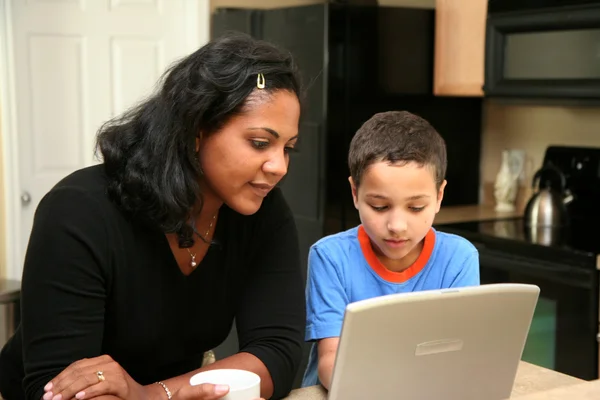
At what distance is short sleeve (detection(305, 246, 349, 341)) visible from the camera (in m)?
1.35

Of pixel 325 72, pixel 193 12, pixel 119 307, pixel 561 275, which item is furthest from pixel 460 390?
pixel 193 12

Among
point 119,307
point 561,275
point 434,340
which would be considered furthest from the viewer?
point 561,275

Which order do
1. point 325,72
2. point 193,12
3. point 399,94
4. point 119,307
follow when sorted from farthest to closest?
point 193,12
point 399,94
point 325,72
point 119,307

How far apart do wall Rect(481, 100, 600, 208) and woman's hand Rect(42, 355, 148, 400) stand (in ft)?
7.04

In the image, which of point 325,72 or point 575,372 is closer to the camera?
point 575,372

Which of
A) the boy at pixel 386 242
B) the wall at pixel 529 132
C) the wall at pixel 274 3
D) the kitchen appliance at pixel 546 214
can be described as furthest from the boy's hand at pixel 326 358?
the wall at pixel 274 3

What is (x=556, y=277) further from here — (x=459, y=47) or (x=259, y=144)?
(x=259, y=144)

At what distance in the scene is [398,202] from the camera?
1315 millimetres

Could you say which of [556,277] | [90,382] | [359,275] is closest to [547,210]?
[556,277]

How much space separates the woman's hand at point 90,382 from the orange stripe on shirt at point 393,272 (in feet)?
1.59

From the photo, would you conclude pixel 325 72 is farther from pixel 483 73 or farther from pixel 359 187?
pixel 359 187

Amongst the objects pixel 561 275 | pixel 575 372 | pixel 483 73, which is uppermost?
pixel 483 73

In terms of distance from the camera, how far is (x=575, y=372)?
7.75 ft

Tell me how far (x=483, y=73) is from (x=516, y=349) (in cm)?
205
